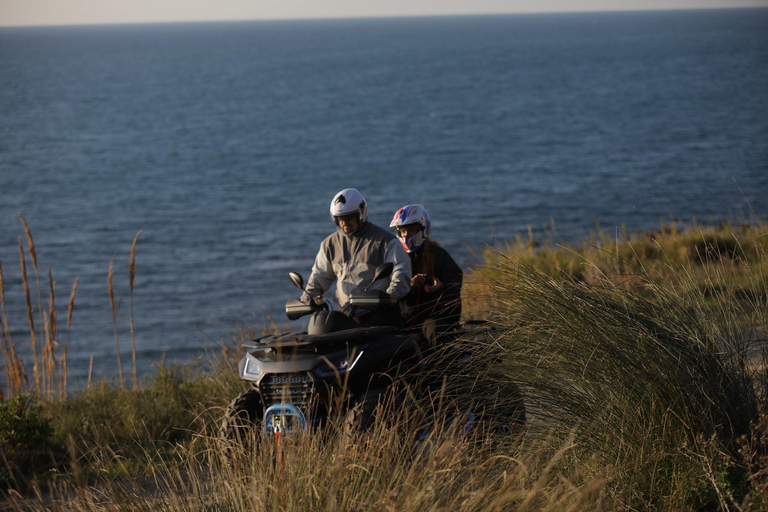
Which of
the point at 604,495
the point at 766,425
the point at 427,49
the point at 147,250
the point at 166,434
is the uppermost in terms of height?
the point at 427,49

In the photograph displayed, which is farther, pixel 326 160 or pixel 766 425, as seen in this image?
pixel 326 160

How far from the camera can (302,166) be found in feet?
160

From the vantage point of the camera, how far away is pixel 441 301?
6.64 m

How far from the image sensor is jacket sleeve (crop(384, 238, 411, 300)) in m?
6.36

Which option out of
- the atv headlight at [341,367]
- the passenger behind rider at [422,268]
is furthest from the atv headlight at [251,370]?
the passenger behind rider at [422,268]

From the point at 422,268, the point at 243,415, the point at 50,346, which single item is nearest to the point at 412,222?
the point at 422,268

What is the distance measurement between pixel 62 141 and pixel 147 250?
122 ft

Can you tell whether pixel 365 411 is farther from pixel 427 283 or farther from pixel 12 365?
pixel 12 365

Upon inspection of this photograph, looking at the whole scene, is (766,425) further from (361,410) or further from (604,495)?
(361,410)

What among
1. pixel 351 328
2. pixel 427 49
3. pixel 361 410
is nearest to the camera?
pixel 361 410

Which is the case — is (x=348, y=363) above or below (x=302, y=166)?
above

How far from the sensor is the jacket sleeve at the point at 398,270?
6359 millimetres

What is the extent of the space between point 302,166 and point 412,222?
42502 mm

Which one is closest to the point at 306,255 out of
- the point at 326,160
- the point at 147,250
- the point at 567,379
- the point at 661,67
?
the point at 147,250
